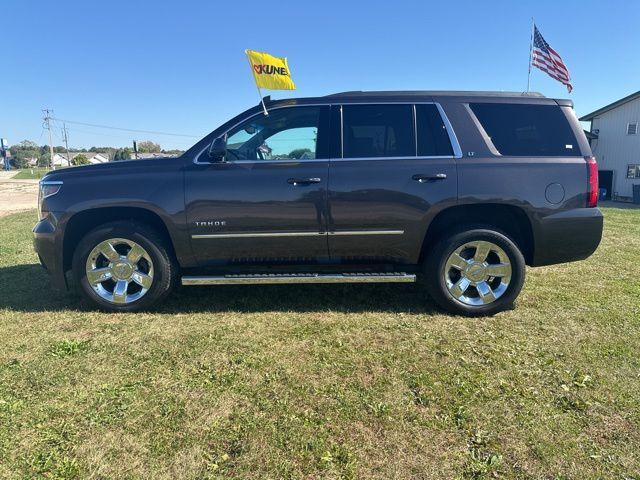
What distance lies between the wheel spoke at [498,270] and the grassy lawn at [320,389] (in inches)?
15.8

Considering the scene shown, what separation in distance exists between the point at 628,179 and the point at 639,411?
24320 mm

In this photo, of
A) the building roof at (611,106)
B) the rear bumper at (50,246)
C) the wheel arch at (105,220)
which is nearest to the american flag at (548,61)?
the building roof at (611,106)

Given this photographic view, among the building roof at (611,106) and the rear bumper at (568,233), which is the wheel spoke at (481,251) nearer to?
the rear bumper at (568,233)

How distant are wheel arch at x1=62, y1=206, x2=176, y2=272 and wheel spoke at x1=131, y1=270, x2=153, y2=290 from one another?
0.31 metres

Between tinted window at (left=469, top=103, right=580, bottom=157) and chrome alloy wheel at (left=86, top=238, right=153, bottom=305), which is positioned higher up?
tinted window at (left=469, top=103, right=580, bottom=157)

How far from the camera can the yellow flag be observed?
407 centimetres

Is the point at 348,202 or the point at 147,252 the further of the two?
the point at 147,252

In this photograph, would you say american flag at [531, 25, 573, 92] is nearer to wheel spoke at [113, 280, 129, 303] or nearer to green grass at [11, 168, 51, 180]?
wheel spoke at [113, 280, 129, 303]

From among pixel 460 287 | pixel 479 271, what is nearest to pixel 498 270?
pixel 479 271

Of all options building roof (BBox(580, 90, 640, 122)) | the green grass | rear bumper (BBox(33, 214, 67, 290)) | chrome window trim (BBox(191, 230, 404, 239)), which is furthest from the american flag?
the green grass

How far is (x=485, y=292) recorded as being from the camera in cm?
395

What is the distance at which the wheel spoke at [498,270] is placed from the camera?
153 inches

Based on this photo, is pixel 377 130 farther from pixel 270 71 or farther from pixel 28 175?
pixel 28 175

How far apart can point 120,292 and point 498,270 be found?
3514 millimetres
